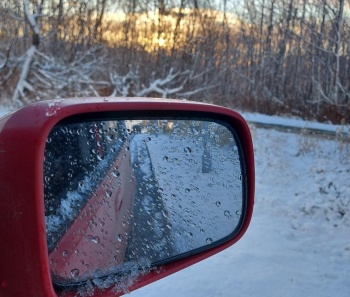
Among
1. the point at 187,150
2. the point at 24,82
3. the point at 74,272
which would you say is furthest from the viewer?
the point at 24,82

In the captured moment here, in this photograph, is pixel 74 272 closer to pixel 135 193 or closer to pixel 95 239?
pixel 95 239

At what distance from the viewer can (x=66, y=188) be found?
1.08 m

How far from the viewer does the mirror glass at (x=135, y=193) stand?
107cm

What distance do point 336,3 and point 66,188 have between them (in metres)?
20.2

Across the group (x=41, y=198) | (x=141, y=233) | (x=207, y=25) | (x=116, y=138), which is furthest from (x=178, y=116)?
(x=207, y=25)

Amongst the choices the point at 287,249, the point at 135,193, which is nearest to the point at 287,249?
the point at 287,249

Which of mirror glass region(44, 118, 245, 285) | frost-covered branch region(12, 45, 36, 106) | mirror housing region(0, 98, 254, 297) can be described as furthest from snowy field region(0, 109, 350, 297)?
frost-covered branch region(12, 45, 36, 106)

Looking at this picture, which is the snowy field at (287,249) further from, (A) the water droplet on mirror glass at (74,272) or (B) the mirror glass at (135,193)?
(A) the water droplet on mirror glass at (74,272)

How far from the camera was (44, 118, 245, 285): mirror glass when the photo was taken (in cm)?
107

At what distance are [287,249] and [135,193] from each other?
3161 mm

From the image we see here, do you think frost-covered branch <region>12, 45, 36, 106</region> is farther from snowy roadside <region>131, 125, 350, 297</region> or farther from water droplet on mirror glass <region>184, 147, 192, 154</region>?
water droplet on mirror glass <region>184, 147, 192, 154</region>

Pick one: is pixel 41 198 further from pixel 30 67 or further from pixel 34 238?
pixel 30 67

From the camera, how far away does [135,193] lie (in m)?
1.33

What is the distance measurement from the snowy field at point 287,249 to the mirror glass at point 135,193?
4.71ft
